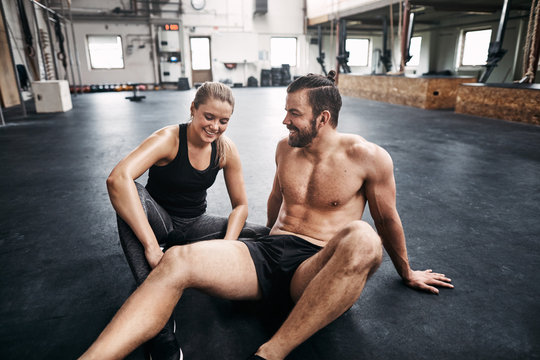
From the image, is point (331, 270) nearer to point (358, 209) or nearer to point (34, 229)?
point (358, 209)

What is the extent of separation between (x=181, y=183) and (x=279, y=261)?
2.12 ft

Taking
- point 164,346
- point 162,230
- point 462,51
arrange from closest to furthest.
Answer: point 164,346 → point 162,230 → point 462,51

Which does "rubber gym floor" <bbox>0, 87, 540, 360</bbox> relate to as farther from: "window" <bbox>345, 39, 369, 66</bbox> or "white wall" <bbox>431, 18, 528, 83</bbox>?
"window" <bbox>345, 39, 369, 66</bbox>

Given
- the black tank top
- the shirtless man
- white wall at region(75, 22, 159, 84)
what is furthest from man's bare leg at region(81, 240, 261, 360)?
white wall at region(75, 22, 159, 84)

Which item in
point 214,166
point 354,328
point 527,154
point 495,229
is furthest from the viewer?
point 527,154

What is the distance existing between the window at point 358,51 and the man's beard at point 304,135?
1864 cm

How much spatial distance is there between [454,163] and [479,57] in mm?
13551

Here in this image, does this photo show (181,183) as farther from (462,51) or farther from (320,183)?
(462,51)

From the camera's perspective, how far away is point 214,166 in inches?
67.5

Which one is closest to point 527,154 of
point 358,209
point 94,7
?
point 358,209

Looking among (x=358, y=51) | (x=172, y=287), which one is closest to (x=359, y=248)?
(x=172, y=287)

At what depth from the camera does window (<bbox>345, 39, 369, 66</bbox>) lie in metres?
18.6

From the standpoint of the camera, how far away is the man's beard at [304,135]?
57.8 inches

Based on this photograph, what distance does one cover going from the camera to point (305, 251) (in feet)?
4.60
